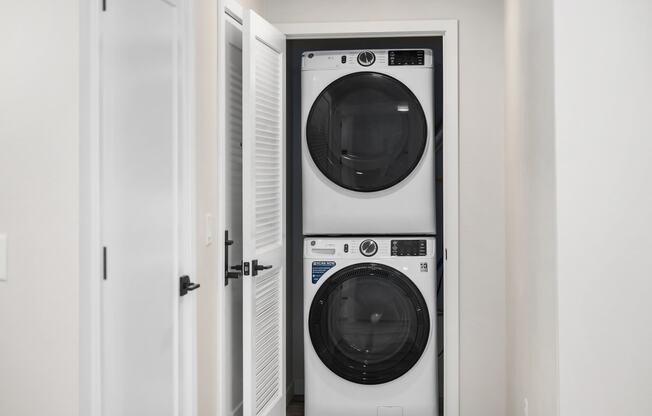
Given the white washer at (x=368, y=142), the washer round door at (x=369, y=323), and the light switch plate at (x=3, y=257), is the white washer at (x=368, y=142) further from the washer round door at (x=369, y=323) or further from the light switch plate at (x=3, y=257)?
the light switch plate at (x=3, y=257)

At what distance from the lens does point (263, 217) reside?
3.27 meters

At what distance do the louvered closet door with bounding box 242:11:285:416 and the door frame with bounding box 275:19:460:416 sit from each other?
22.9 inches

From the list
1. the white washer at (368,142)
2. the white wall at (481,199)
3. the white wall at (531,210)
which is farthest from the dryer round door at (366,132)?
the white wall at (531,210)

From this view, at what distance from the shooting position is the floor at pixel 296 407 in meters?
4.24

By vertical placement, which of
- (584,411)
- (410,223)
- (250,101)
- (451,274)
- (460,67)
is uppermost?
(460,67)

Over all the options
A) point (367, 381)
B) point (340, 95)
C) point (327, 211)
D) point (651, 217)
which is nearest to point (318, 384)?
point (367, 381)

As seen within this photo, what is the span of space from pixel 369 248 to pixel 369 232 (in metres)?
0.09

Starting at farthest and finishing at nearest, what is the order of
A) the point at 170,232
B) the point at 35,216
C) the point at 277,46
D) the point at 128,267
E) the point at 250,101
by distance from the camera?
1. the point at 277,46
2. the point at 250,101
3. the point at 170,232
4. the point at 128,267
5. the point at 35,216

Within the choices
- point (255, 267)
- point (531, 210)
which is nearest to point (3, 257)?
point (255, 267)

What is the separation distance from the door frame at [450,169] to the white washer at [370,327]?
15 centimetres

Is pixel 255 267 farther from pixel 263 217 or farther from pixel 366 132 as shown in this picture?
pixel 366 132

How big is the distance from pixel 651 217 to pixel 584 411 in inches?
25.1

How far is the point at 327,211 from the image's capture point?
153 inches

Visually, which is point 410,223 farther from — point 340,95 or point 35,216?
point 35,216
